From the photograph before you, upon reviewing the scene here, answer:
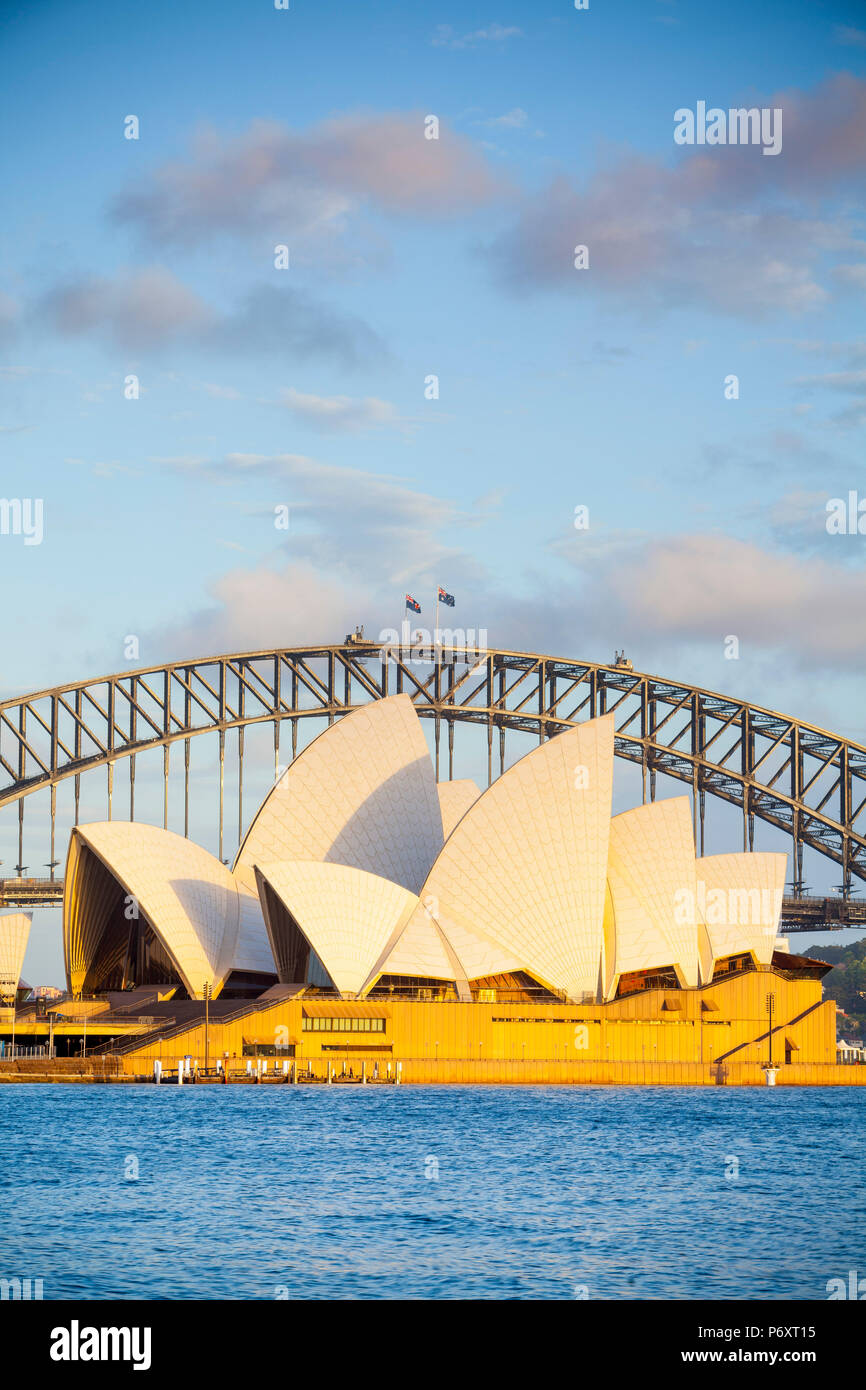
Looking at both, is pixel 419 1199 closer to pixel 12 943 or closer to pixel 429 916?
pixel 429 916

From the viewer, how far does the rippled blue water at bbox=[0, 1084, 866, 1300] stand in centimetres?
2489

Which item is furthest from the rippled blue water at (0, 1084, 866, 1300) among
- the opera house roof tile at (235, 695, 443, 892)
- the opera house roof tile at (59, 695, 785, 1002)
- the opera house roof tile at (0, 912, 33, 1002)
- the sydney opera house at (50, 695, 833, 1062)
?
the opera house roof tile at (0, 912, 33, 1002)

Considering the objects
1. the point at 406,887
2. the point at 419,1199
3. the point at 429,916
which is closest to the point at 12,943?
the point at 406,887

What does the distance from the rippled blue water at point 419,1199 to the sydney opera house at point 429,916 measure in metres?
12.8

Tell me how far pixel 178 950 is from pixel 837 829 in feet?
133

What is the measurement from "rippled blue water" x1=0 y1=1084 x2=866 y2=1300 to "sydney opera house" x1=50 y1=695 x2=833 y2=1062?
12.8 m

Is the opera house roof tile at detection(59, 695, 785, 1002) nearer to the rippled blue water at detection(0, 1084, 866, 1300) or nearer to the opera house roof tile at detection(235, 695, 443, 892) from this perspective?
the opera house roof tile at detection(235, 695, 443, 892)

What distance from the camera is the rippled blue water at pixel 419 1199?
81.7 feet

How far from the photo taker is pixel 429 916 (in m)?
72.2

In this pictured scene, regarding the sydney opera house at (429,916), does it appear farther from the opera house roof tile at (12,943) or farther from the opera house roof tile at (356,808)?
the opera house roof tile at (12,943)

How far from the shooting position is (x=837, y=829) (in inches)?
3787

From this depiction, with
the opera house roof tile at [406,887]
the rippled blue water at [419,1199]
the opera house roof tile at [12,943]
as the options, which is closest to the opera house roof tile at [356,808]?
the opera house roof tile at [406,887]

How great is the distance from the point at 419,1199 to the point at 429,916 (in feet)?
126

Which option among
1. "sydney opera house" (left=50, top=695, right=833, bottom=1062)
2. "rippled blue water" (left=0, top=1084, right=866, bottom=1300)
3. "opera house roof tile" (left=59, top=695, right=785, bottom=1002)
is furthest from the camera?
"opera house roof tile" (left=59, top=695, right=785, bottom=1002)
